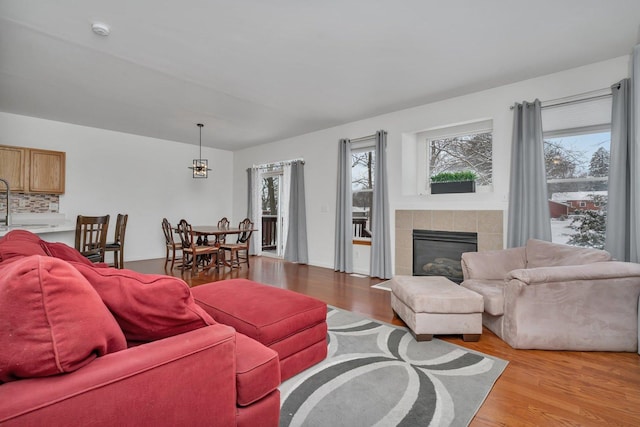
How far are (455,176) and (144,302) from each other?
159 inches

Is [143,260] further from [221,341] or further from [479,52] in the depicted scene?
[479,52]

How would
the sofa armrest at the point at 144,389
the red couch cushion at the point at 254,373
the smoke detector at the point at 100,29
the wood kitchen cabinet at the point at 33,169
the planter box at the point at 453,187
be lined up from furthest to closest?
the wood kitchen cabinet at the point at 33,169 < the planter box at the point at 453,187 < the smoke detector at the point at 100,29 < the red couch cushion at the point at 254,373 < the sofa armrest at the point at 144,389

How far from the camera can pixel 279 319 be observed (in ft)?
6.07

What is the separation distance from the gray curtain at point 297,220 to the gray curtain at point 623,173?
175 inches

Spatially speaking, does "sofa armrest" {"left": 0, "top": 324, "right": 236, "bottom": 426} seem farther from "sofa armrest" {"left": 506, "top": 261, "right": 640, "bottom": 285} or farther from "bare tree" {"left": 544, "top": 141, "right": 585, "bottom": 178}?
"bare tree" {"left": 544, "top": 141, "right": 585, "bottom": 178}

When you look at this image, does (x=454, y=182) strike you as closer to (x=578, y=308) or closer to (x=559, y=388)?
(x=578, y=308)

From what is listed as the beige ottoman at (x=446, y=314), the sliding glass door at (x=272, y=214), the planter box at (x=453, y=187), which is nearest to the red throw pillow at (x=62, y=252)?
the beige ottoman at (x=446, y=314)

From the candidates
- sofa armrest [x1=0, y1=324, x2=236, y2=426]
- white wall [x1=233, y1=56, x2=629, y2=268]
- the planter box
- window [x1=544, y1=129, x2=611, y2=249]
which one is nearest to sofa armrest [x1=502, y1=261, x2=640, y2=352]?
window [x1=544, y1=129, x2=611, y2=249]

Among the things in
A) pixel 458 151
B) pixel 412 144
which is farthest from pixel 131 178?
pixel 458 151

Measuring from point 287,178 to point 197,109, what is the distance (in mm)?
2429

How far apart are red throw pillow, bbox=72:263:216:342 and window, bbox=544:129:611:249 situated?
13.3ft

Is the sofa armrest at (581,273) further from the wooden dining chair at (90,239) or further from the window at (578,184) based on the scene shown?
the wooden dining chair at (90,239)

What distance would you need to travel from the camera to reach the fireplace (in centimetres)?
407

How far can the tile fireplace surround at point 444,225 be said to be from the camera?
378cm
